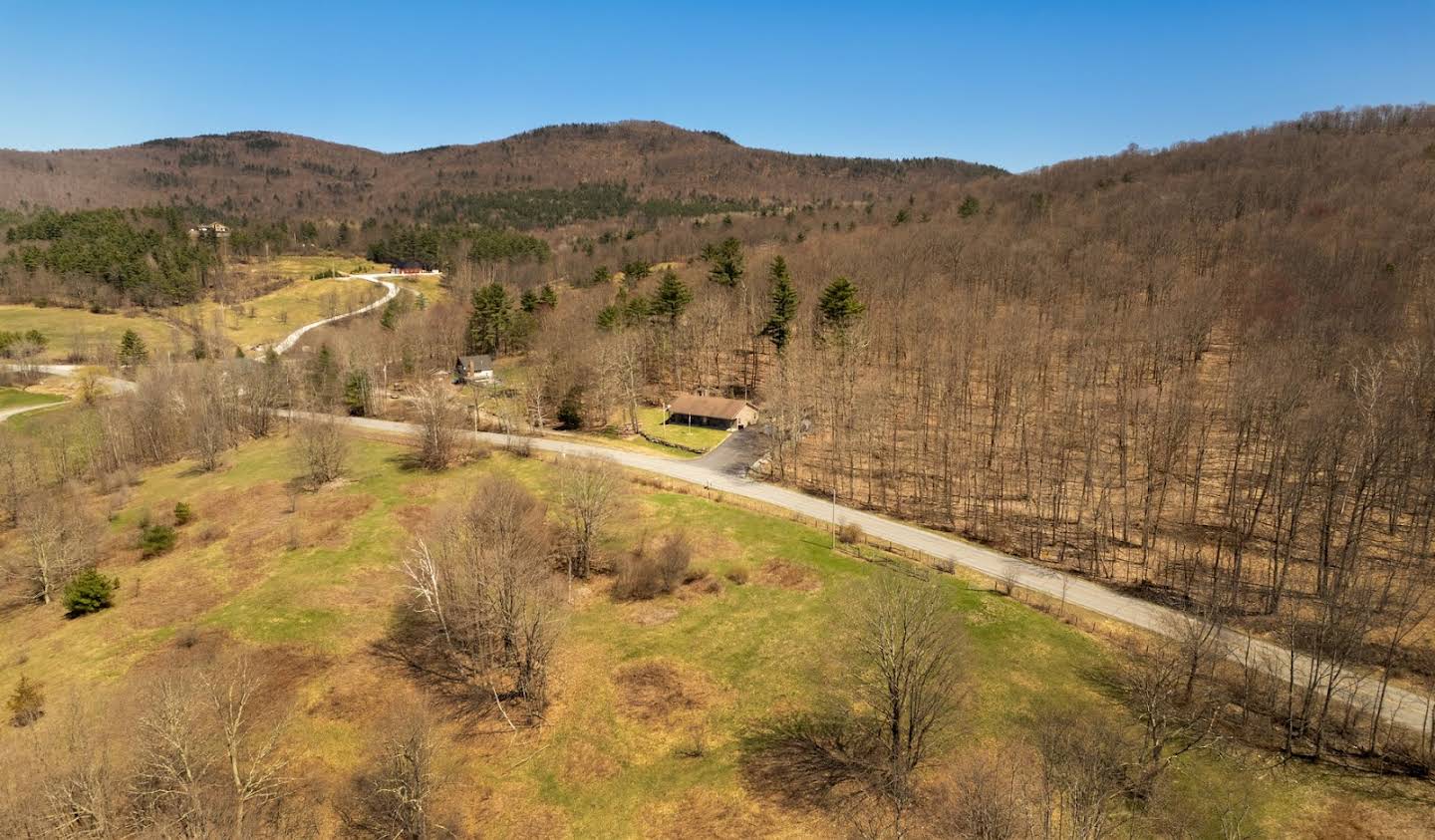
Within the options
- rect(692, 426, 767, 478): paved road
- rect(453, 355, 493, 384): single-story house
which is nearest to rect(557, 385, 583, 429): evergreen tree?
rect(692, 426, 767, 478): paved road

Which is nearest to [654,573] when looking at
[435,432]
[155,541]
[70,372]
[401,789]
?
[401,789]

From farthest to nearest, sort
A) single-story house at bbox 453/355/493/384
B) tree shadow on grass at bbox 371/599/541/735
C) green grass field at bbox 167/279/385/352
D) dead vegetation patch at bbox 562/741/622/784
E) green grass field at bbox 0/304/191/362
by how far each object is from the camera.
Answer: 1. green grass field at bbox 167/279/385/352
2. green grass field at bbox 0/304/191/362
3. single-story house at bbox 453/355/493/384
4. tree shadow on grass at bbox 371/599/541/735
5. dead vegetation patch at bbox 562/741/622/784

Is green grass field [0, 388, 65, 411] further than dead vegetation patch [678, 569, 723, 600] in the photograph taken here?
Yes

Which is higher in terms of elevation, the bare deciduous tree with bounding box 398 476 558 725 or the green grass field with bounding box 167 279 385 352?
the green grass field with bounding box 167 279 385 352

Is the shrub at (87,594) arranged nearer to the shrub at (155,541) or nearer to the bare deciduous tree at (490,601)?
the shrub at (155,541)

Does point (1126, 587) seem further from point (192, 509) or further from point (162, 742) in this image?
point (192, 509)

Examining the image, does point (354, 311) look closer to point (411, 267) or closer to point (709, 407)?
point (411, 267)

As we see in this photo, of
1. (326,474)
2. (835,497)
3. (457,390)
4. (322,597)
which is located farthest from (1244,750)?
(457,390)

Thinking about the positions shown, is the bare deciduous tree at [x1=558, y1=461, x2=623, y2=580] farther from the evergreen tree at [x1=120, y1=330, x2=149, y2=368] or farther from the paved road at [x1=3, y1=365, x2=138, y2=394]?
the evergreen tree at [x1=120, y1=330, x2=149, y2=368]

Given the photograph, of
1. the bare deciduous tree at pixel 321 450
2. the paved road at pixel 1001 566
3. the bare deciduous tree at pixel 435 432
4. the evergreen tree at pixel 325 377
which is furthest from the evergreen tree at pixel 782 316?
the evergreen tree at pixel 325 377
